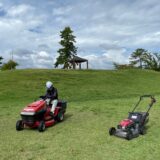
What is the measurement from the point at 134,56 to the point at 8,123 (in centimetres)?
9108

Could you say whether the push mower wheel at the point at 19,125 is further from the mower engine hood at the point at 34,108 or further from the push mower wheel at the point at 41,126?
the push mower wheel at the point at 41,126

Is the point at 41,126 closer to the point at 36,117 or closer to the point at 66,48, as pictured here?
the point at 36,117

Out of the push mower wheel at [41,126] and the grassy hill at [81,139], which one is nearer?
the grassy hill at [81,139]

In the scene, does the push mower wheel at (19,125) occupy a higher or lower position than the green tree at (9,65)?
lower

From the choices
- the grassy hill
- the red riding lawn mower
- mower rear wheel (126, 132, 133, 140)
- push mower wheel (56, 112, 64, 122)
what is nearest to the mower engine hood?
the red riding lawn mower

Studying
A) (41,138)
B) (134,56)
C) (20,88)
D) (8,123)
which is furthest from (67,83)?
(134,56)

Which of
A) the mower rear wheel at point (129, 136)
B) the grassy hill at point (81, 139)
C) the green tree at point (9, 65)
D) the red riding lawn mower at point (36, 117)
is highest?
the green tree at point (9, 65)

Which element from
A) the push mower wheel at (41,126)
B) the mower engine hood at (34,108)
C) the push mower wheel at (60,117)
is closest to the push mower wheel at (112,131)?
the push mower wheel at (41,126)

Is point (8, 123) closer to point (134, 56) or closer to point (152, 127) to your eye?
point (152, 127)

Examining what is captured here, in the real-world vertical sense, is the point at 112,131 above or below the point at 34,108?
below

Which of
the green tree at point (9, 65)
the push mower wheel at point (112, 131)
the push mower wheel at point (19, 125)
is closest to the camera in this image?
the push mower wheel at point (112, 131)

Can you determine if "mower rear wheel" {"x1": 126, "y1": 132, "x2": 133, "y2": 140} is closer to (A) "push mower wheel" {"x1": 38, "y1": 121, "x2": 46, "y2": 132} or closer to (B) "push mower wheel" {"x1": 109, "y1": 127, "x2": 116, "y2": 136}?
(B) "push mower wheel" {"x1": 109, "y1": 127, "x2": 116, "y2": 136}

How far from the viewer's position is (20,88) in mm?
30688

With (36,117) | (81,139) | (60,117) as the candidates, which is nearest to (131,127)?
(81,139)
